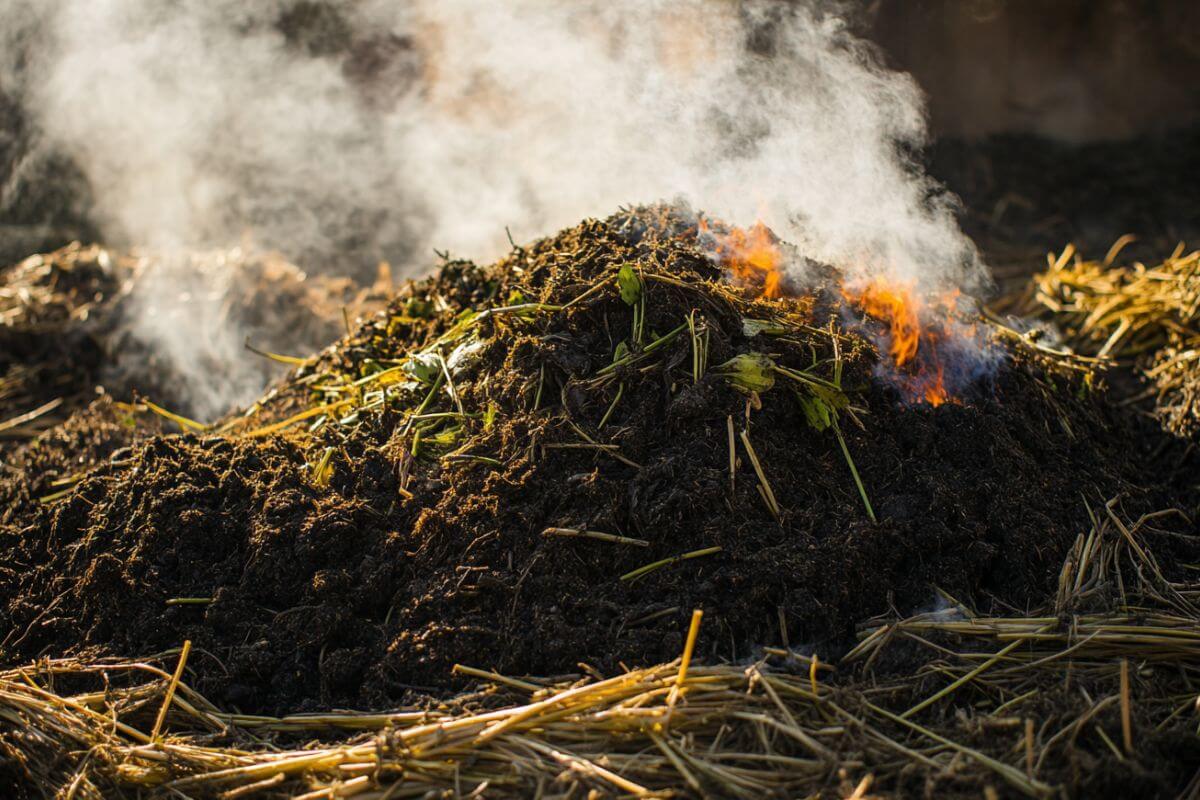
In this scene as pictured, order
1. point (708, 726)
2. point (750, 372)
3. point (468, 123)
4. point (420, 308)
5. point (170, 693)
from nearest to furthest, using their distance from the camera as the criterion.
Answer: point (708, 726), point (170, 693), point (750, 372), point (420, 308), point (468, 123)

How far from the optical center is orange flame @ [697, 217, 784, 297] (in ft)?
10.4

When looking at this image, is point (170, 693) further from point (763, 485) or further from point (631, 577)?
point (763, 485)

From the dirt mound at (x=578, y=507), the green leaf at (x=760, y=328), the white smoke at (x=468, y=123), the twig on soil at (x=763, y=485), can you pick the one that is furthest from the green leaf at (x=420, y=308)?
the twig on soil at (x=763, y=485)

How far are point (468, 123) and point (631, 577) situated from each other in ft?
12.8

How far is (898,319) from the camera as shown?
317cm

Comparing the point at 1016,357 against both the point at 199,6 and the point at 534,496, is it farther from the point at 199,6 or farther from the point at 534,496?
the point at 199,6

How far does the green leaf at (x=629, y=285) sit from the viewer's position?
2910 millimetres

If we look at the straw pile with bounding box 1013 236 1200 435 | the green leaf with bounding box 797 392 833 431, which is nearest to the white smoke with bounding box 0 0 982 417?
the green leaf with bounding box 797 392 833 431

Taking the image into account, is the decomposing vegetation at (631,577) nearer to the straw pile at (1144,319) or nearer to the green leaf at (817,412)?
the green leaf at (817,412)

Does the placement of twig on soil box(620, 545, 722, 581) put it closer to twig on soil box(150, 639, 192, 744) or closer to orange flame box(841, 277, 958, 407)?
orange flame box(841, 277, 958, 407)

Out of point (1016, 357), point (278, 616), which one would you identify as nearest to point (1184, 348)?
point (1016, 357)

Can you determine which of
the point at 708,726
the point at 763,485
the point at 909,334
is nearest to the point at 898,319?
the point at 909,334

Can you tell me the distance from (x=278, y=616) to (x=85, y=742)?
1.78ft

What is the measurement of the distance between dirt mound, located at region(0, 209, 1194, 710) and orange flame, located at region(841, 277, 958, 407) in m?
0.10
